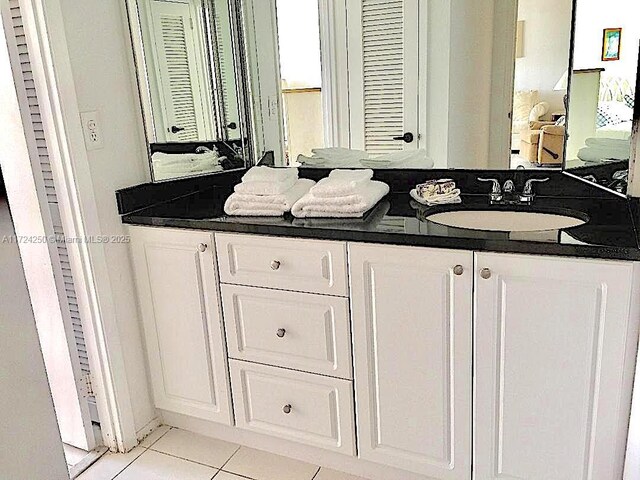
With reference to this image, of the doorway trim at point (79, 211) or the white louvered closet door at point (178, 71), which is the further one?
the white louvered closet door at point (178, 71)

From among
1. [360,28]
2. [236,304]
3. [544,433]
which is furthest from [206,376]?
[360,28]

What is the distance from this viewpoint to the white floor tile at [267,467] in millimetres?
1930

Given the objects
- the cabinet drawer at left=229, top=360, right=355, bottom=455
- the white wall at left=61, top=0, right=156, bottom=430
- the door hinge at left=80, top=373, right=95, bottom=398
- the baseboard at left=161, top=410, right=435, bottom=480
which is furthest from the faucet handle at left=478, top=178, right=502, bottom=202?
the door hinge at left=80, top=373, right=95, bottom=398

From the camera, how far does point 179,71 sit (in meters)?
2.15

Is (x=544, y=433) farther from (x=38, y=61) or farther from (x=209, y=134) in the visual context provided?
(x=38, y=61)

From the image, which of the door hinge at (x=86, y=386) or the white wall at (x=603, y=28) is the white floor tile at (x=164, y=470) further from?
the white wall at (x=603, y=28)

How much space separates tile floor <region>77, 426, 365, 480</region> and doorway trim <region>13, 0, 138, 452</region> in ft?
0.29

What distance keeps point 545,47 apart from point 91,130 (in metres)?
1.55

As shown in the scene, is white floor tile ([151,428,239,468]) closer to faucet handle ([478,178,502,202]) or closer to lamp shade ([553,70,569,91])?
faucet handle ([478,178,502,202])

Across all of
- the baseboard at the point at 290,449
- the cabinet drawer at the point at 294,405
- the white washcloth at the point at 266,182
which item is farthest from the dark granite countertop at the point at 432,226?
the baseboard at the point at 290,449

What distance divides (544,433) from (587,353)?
281 mm

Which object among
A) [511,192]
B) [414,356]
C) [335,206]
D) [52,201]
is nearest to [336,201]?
[335,206]

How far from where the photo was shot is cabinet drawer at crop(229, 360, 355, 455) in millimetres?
1808

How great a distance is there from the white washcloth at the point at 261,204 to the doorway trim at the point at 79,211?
49cm
